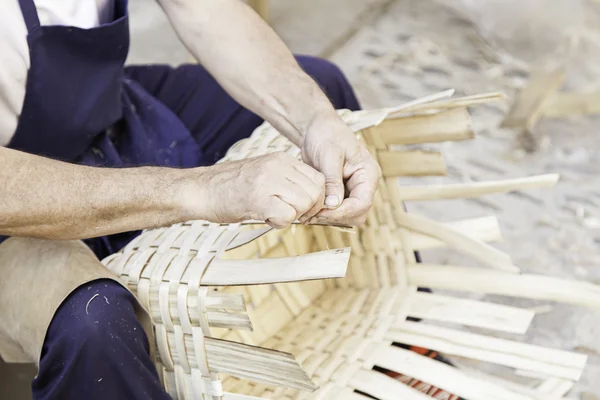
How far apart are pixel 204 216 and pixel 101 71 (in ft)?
1.18

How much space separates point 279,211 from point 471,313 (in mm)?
428

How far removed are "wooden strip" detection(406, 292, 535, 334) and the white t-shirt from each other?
2.00 ft

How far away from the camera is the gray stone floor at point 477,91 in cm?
176

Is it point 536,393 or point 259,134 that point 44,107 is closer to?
point 259,134

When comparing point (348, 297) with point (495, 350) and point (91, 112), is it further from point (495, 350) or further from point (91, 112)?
point (91, 112)

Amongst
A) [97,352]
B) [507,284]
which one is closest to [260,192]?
[97,352]

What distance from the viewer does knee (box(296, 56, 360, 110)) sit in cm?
135

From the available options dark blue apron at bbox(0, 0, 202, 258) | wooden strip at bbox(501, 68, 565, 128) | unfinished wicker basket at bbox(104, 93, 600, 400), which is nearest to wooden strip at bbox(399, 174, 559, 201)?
unfinished wicker basket at bbox(104, 93, 600, 400)

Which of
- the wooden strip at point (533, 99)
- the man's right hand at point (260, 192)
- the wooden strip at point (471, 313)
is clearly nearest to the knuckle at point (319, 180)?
the man's right hand at point (260, 192)

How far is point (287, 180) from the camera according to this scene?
34.3 inches

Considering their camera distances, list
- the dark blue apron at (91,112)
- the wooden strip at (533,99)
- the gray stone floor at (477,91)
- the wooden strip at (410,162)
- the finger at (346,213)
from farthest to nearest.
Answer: the wooden strip at (533,99), the gray stone floor at (477,91), the wooden strip at (410,162), the dark blue apron at (91,112), the finger at (346,213)

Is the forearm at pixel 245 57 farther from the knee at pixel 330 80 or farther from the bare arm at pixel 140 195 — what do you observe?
the bare arm at pixel 140 195

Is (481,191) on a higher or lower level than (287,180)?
lower

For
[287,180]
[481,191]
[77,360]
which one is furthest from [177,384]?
[481,191]
